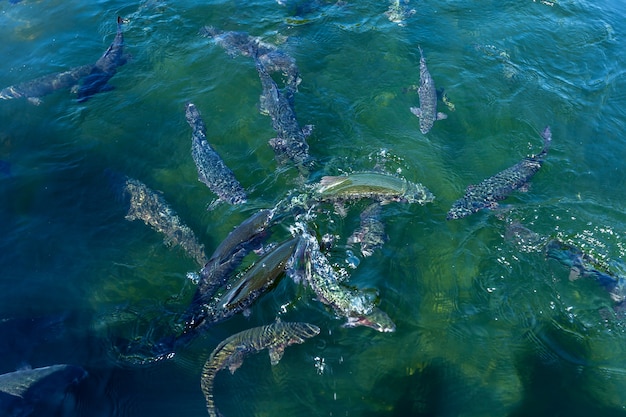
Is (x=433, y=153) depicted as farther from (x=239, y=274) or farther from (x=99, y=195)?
(x=99, y=195)

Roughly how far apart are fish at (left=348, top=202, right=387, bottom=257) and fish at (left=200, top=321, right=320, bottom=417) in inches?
90.7

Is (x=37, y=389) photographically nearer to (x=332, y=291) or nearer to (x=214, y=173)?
(x=332, y=291)

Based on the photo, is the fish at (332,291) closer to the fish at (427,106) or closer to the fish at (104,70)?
the fish at (427,106)

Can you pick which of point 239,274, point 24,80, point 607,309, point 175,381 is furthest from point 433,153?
point 24,80

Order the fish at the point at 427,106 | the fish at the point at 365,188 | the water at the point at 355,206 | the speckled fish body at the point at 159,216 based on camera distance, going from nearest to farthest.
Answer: the water at the point at 355,206
the speckled fish body at the point at 159,216
the fish at the point at 365,188
the fish at the point at 427,106

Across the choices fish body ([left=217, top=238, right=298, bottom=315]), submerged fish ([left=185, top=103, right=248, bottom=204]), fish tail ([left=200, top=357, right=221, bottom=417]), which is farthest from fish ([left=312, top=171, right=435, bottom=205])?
fish tail ([left=200, top=357, right=221, bottom=417])

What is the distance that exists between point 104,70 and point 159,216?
695 cm

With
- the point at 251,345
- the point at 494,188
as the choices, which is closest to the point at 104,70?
the point at 251,345

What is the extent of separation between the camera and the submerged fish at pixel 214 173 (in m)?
10.4

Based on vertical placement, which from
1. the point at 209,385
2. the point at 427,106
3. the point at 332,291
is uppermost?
the point at 427,106

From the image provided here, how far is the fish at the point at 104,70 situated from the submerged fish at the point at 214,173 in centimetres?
432

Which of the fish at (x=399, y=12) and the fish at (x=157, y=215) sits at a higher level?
the fish at (x=399, y=12)

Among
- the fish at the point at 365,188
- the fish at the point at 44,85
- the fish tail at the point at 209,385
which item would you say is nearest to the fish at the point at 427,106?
the fish at the point at 365,188

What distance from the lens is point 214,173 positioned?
10.6 m
